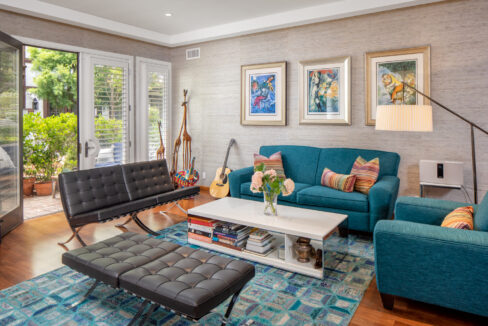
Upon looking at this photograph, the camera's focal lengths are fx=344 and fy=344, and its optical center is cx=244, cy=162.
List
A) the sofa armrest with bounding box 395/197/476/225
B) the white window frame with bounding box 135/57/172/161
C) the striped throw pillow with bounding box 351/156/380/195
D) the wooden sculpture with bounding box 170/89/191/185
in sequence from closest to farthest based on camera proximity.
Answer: the sofa armrest with bounding box 395/197/476/225
the striped throw pillow with bounding box 351/156/380/195
the white window frame with bounding box 135/57/172/161
the wooden sculpture with bounding box 170/89/191/185

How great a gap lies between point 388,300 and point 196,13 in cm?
424

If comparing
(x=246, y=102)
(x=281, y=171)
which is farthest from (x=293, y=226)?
(x=246, y=102)

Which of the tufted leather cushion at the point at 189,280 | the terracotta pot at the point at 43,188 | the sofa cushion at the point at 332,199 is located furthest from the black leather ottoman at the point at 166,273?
the terracotta pot at the point at 43,188

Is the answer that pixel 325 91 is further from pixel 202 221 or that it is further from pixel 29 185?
pixel 29 185

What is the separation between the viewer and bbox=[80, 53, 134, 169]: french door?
16.5ft

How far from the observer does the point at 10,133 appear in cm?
382

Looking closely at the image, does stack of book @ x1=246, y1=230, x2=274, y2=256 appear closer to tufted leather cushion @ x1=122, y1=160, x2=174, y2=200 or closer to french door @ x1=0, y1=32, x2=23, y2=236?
tufted leather cushion @ x1=122, y1=160, x2=174, y2=200

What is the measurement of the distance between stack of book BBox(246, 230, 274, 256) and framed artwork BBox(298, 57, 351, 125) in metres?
2.25

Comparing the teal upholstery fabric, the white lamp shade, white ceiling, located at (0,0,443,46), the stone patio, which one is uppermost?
white ceiling, located at (0,0,443,46)

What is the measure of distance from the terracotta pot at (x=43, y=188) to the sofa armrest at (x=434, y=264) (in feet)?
18.4

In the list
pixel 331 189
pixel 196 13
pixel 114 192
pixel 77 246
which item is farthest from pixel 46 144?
pixel 331 189

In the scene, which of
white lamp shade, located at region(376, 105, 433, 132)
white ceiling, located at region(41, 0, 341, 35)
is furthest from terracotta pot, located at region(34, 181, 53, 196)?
white lamp shade, located at region(376, 105, 433, 132)

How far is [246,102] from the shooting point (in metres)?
5.48

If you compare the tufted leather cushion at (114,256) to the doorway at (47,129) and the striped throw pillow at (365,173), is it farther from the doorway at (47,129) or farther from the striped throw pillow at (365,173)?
the doorway at (47,129)
